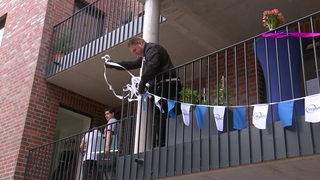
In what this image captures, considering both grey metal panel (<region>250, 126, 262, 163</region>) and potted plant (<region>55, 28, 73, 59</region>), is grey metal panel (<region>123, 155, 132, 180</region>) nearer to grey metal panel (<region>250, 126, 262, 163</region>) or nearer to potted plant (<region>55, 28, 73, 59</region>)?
grey metal panel (<region>250, 126, 262, 163</region>)

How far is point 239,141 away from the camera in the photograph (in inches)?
199

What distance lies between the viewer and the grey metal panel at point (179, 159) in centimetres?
558

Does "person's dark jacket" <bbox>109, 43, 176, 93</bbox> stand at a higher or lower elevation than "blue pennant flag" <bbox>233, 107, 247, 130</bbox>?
higher

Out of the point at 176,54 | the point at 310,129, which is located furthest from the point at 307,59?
the point at 310,129

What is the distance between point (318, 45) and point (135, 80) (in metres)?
3.34

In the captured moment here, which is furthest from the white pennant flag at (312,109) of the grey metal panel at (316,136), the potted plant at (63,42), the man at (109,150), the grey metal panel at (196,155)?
the potted plant at (63,42)

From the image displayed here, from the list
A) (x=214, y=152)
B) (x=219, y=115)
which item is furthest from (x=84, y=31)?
(x=214, y=152)

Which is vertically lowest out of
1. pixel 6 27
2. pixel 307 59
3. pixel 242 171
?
pixel 242 171

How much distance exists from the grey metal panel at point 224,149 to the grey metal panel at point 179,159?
60 centimetres

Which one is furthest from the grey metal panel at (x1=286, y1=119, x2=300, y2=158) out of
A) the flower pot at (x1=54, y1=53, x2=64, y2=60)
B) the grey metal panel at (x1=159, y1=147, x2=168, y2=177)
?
the flower pot at (x1=54, y1=53, x2=64, y2=60)

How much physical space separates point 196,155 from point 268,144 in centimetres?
104

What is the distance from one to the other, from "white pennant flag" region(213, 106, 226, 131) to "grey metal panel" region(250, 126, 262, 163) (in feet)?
1.36

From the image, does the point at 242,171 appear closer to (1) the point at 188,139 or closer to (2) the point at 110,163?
(1) the point at 188,139

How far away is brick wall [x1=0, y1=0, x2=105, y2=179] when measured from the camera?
9.70 metres
